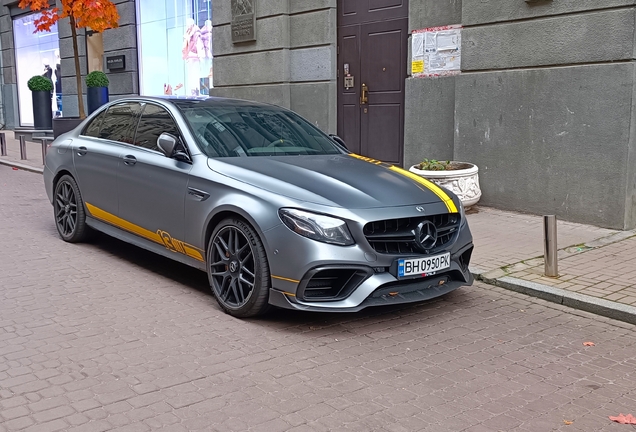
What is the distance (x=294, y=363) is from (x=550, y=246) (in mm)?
2962

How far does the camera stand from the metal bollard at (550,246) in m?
6.12

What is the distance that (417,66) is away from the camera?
1062cm

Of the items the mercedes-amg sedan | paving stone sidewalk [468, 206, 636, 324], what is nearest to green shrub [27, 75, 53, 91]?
the mercedes-amg sedan

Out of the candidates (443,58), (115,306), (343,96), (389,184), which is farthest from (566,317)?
(343,96)

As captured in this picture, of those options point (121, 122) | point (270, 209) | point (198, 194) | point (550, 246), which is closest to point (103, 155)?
point (121, 122)

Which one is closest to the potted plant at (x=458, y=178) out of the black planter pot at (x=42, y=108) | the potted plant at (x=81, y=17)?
the potted plant at (x=81, y=17)

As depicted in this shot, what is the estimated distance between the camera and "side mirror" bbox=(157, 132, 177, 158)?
18.7 feet

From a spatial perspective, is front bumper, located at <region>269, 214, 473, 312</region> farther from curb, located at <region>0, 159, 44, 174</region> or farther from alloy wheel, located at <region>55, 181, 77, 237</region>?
curb, located at <region>0, 159, 44, 174</region>

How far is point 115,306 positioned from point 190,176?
119 cm

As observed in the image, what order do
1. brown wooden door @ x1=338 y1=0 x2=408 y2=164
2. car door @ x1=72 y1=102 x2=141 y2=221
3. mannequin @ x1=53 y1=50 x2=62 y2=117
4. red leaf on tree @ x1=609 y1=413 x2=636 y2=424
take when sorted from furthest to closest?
mannequin @ x1=53 y1=50 x2=62 y2=117
brown wooden door @ x1=338 y1=0 x2=408 y2=164
car door @ x1=72 y1=102 x2=141 y2=221
red leaf on tree @ x1=609 y1=413 x2=636 y2=424

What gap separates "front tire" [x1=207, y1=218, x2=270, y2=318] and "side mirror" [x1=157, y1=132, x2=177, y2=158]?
913mm

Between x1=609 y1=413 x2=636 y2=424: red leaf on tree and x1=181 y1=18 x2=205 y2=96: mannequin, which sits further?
x1=181 y1=18 x2=205 y2=96: mannequin

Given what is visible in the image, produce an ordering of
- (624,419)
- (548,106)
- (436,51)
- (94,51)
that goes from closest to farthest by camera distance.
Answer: (624,419)
(548,106)
(436,51)
(94,51)

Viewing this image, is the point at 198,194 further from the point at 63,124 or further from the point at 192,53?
the point at 63,124
